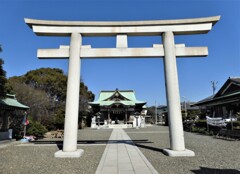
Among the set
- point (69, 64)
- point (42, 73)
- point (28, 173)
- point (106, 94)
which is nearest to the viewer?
point (28, 173)

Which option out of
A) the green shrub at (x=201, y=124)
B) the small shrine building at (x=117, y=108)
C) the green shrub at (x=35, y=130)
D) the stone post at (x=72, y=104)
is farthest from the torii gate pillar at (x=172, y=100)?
the small shrine building at (x=117, y=108)

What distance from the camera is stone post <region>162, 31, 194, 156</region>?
26.2 feet

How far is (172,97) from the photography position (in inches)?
325

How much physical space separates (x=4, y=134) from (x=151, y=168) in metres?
11.5

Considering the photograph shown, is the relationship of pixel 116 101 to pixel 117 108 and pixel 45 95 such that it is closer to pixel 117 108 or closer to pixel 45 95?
pixel 117 108

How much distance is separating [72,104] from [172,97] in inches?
170

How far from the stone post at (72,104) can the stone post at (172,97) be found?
155 inches

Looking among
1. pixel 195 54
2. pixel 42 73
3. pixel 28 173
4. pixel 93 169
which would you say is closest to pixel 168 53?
pixel 195 54

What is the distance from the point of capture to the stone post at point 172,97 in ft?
26.2

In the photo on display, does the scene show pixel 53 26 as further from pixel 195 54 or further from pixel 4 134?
pixel 4 134

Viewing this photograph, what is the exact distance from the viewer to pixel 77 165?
21.1 feet

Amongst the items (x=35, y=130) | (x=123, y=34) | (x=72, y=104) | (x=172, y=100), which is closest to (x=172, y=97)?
(x=172, y=100)

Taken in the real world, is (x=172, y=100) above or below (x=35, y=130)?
above

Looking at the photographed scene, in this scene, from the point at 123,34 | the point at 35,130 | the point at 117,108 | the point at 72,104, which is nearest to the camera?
the point at 72,104
